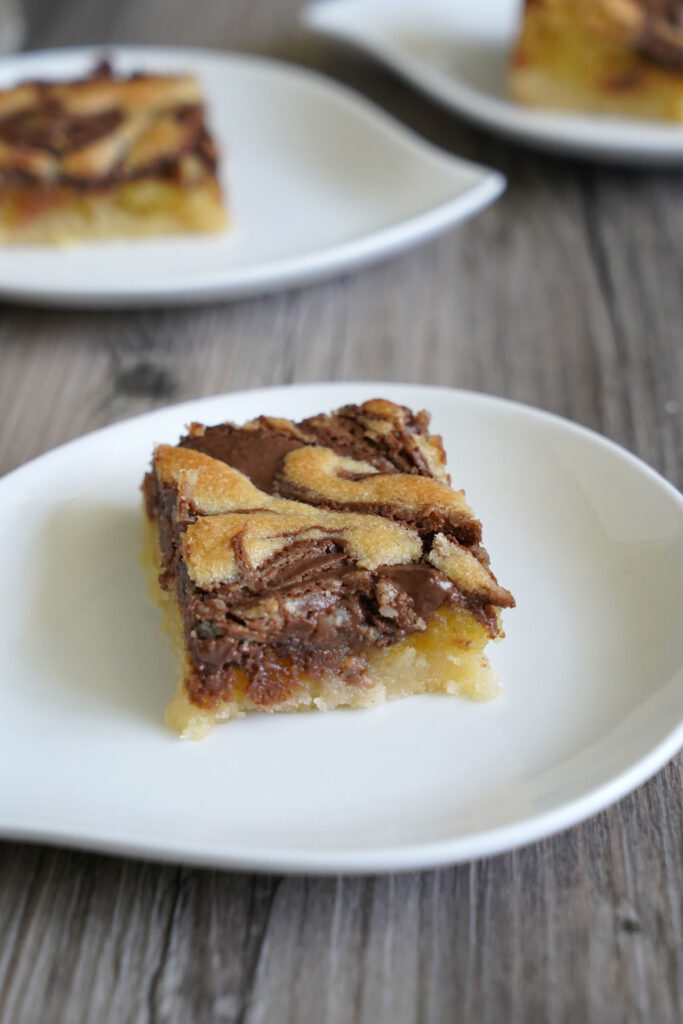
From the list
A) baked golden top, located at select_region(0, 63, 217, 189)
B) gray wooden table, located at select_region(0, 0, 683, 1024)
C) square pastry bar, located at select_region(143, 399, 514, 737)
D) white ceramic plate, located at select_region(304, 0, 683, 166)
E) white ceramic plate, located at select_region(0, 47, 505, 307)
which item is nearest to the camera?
gray wooden table, located at select_region(0, 0, 683, 1024)

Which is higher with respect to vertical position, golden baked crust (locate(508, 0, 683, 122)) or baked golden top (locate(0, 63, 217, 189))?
golden baked crust (locate(508, 0, 683, 122))

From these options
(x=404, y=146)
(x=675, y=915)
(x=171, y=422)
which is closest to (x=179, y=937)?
(x=675, y=915)

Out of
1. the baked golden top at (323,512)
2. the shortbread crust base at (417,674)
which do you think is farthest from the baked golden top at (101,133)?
the shortbread crust base at (417,674)

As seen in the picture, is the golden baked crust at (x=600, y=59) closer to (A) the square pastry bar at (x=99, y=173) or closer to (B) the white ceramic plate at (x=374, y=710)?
(A) the square pastry bar at (x=99, y=173)

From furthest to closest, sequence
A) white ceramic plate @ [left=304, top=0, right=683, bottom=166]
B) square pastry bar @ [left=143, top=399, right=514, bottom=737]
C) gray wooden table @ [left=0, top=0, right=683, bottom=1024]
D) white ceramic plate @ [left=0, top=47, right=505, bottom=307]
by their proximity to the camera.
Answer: white ceramic plate @ [left=304, top=0, right=683, bottom=166] → white ceramic plate @ [left=0, top=47, right=505, bottom=307] → square pastry bar @ [left=143, top=399, right=514, bottom=737] → gray wooden table @ [left=0, top=0, right=683, bottom=1024]

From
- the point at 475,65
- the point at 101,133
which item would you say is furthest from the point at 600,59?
the point at 101,133

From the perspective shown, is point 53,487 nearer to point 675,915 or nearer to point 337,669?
point 337,669

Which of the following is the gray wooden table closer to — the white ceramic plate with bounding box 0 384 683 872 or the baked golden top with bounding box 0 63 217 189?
the white ceramic plate with bounding box 0 384 683 872

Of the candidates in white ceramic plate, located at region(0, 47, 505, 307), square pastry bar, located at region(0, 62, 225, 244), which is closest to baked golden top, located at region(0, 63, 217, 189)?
square pastry bar, located at region(0, 62, 225, 244)
